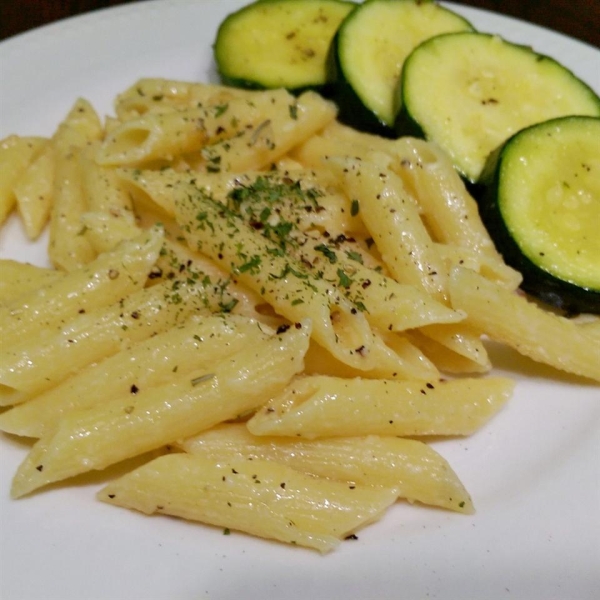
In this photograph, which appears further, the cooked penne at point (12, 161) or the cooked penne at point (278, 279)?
the cooked penne at point (12, 161)

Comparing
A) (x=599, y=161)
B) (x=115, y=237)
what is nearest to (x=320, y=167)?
(x=115, y=237)

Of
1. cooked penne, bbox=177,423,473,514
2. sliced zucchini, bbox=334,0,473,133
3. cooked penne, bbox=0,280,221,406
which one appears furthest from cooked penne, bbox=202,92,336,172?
cooked penne, bbox=177,423,473,514

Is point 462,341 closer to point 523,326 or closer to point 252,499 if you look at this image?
point 523,326

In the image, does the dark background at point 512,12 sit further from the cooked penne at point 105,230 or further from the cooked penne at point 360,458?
the cooked penne at point 360,458

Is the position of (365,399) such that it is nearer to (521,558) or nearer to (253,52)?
(521,558)

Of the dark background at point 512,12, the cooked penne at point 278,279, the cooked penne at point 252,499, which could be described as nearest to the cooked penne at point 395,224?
the cooked penne at point 278,279

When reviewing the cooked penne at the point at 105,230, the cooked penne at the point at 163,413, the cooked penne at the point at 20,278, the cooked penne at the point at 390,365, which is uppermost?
the cooked penne at the point at 105,230
